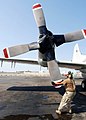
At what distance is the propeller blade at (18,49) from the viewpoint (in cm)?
1634

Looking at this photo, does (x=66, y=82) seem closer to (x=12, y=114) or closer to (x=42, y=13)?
(x=12, y=114)

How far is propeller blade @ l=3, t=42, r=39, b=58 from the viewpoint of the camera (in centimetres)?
1634

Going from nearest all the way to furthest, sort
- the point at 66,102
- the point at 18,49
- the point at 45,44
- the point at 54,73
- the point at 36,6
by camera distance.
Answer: the point at 66,102 < the point at 54,73 < the point at 45,44 < the point at 18,49 < the point at 36,6

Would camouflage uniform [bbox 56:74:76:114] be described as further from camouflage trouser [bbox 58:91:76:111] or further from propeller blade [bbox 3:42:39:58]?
propeller blade [bbox 3:42:39:58]

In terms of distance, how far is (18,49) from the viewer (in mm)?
16641

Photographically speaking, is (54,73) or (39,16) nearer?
(54,73)

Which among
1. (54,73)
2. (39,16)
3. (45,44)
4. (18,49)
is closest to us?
(54,73)

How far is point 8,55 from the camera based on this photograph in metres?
16.3

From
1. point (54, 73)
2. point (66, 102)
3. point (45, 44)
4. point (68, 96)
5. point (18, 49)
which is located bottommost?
point (66, 102)

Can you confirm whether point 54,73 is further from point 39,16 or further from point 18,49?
point 39,16

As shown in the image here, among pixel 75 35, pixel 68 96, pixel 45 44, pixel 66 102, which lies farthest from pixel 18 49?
pixel 66 102

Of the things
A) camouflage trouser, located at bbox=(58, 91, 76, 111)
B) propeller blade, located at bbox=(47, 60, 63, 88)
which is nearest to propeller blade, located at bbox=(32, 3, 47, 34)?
propeller blade, located at bbox=(47, 60, 63, 88)

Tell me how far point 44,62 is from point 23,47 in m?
2.04

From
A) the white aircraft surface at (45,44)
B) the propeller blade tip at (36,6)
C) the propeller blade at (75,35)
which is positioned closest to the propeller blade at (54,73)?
the white aircraft surface at (45,44)
